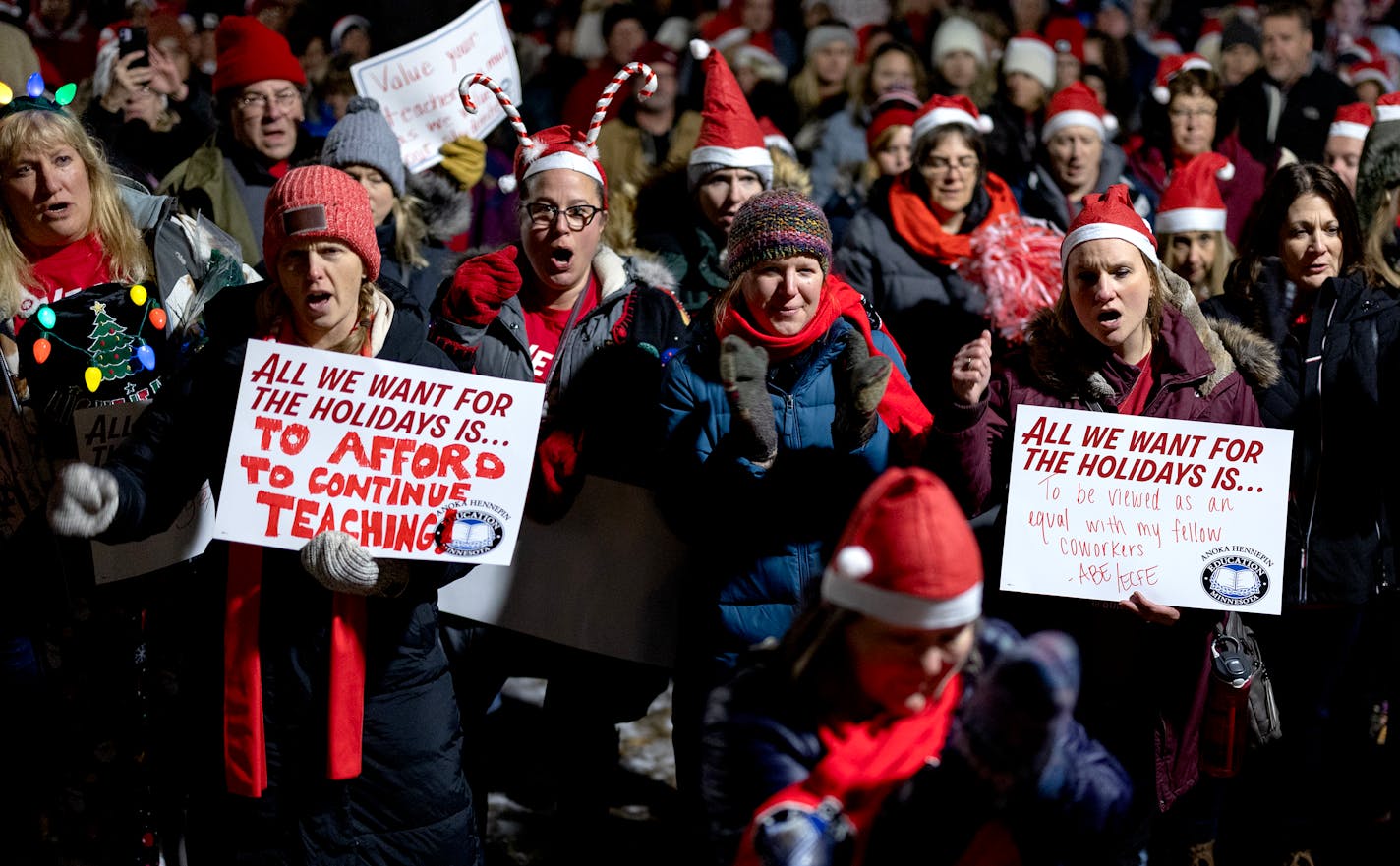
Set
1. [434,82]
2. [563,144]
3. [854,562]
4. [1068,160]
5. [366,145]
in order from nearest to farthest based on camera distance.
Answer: [854,562] < [563,144] < [366,145] < [434,82] < [1068,160]

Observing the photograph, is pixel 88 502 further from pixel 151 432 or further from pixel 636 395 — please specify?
pixel 636 395

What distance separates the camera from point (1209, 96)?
7500mm

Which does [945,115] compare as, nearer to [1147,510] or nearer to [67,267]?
[1147,510]

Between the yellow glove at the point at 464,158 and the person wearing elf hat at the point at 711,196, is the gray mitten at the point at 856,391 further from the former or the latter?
the yellow glove at the point at 464,158

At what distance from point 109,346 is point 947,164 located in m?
3.39

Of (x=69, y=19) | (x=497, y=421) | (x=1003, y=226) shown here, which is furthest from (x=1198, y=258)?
(x=69, y=19)

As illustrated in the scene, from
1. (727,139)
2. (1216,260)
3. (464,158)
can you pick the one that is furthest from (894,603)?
(464,158)

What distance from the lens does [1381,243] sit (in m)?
5.27

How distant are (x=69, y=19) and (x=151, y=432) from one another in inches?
325

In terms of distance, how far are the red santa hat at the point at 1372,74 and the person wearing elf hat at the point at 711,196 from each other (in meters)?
6.04

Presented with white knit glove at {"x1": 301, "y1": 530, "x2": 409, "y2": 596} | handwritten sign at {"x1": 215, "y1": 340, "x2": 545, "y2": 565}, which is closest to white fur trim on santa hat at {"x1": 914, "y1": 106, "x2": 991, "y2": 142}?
handwritten sign at {"x1": 215, "y1": 340, "x2": 545, "y2": 565}

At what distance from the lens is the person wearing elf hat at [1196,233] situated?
5.71 metres

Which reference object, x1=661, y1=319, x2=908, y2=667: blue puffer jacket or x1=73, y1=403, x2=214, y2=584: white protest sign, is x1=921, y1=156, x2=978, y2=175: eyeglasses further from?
x1=73, y1=403, x2=214, y2=584: white protest sign

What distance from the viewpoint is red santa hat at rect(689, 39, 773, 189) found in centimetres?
559
